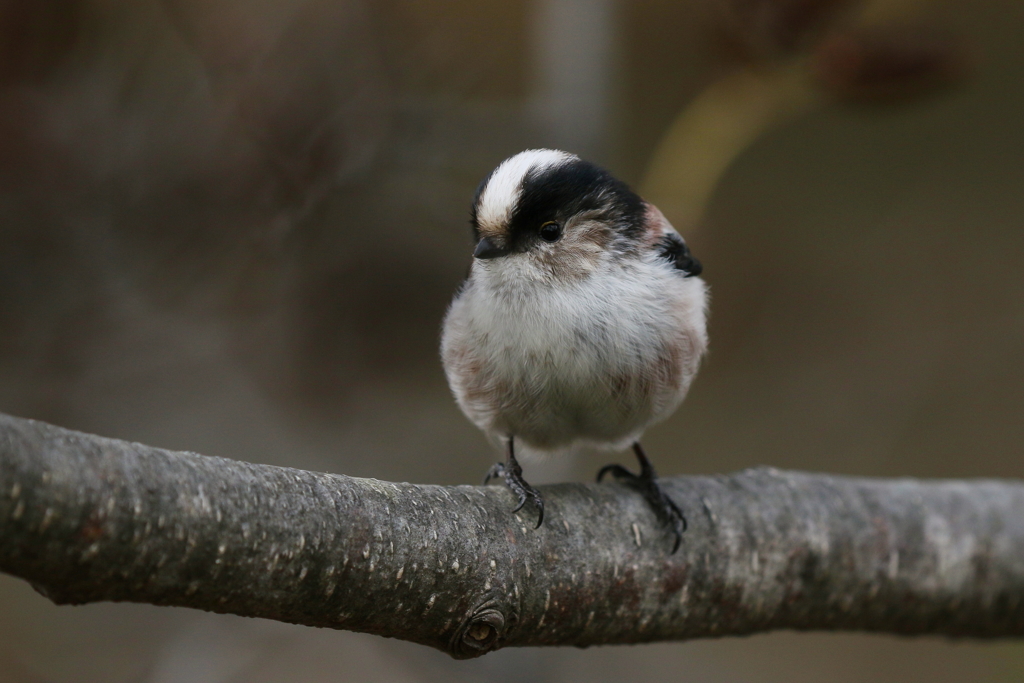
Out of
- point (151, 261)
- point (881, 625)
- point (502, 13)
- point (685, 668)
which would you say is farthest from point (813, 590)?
point (502, 13)

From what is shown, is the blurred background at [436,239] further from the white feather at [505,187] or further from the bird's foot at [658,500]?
the bird's foot at [658,500]

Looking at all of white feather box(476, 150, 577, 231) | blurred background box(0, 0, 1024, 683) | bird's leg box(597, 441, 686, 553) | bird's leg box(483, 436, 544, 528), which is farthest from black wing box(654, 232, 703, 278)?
bird's leg box(483, 436, 544, 528)

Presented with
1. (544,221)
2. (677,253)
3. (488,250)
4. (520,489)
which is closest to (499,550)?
(520,489)

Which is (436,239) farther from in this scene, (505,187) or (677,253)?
(677,253)

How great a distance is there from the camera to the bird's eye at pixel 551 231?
2049mm

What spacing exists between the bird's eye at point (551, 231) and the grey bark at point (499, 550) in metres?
0.60

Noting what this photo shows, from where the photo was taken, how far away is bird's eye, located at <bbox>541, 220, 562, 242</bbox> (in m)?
2.05

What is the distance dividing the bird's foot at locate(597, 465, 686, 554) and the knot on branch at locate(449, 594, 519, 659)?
1.91 ft

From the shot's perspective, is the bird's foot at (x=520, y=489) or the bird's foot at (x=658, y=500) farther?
the bird's foot at (x=658, y=500)

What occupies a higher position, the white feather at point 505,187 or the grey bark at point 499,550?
the white feather at point 505,187

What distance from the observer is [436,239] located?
255 cm

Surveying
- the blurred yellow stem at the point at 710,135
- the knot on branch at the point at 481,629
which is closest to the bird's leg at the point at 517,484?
the knot on branch at the point at 481,629

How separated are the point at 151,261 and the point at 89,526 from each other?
1.09 metres

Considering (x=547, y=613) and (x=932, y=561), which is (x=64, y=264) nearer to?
(x=547, y=613)
